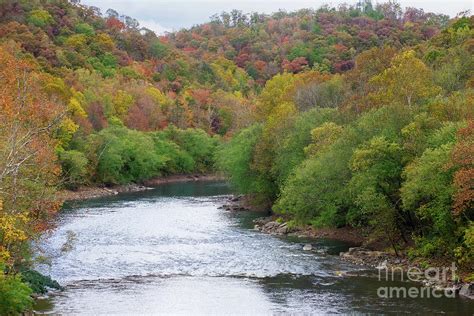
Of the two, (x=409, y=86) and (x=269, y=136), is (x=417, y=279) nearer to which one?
(x=409, y=86)

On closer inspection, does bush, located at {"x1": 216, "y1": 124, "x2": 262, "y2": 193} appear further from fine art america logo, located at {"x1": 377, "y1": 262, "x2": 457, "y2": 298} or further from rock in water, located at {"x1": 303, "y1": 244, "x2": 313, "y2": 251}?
fine art america logo, located at {"x1": 377, "y1": 262, "x2": 457, "y2": 298}

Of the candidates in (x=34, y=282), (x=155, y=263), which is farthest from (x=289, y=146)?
(x=34, y=282)

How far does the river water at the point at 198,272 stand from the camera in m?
34.2

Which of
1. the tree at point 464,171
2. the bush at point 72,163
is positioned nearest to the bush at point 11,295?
the tree at point 464,171

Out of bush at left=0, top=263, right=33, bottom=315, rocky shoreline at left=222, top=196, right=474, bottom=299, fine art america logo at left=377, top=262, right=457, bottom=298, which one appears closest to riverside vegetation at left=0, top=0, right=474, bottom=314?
bush at left=0, top=263, right=33, bottom=315

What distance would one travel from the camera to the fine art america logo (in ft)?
118

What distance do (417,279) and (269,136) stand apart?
36285 mm

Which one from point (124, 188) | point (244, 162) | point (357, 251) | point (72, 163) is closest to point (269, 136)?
point (244, 162)

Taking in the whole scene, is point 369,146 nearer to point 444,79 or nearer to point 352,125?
point 352,125

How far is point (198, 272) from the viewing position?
4319 cm

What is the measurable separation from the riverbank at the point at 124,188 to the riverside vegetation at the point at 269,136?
152 centimetres

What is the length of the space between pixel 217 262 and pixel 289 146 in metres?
24.0

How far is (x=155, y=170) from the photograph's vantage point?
377ft

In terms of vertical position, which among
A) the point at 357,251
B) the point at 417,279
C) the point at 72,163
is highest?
the point at 72,163
